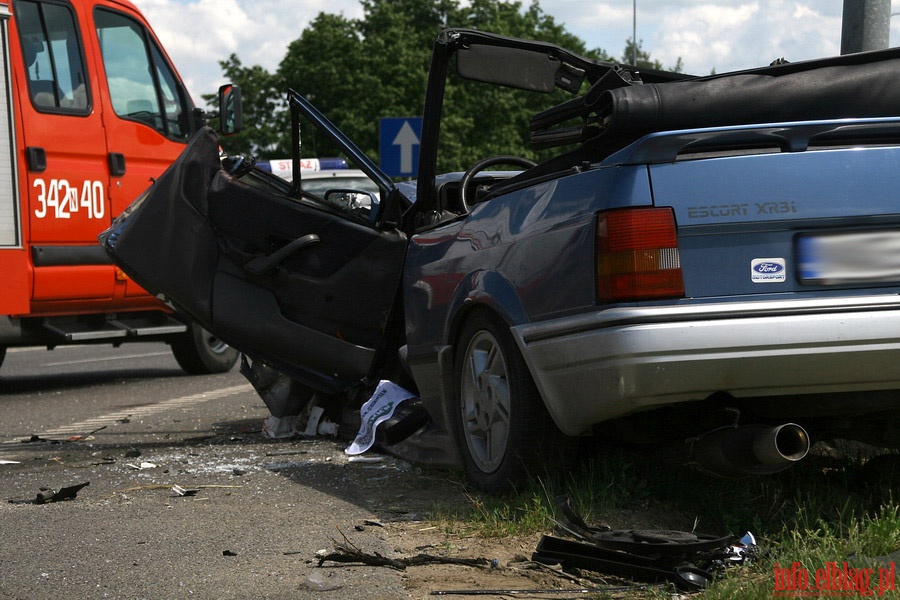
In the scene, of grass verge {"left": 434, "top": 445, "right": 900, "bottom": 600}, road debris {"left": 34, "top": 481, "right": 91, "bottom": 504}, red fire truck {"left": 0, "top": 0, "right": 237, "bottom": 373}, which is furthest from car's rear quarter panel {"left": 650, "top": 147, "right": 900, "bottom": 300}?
red fire truck {"left": 0, "top": 0, "right": 237, "bottom": 373}

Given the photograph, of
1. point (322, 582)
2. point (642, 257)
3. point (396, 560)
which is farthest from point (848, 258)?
point (322, 582)

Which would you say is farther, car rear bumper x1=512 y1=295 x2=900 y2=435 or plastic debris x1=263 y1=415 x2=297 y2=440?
plastic debris x1=263 y1=415 x2=297 y2=440

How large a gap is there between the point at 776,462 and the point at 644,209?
0.91 meters

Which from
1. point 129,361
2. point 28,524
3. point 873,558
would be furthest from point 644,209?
point 129,361

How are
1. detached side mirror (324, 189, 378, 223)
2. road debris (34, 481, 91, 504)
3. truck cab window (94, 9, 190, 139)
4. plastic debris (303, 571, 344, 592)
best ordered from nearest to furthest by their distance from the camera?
plastic debris (303, 571, 344, 592) < road debris (34, 481, 91, 504) < detached side mirror (324, 189, 378, 223) < truck cab window (94, 9, 190, 139)

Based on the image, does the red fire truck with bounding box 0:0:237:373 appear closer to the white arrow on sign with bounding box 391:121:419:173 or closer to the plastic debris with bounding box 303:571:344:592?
the white arrow on sign with bounding box 391:121:419:173

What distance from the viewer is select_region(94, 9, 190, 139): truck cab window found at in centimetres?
1140

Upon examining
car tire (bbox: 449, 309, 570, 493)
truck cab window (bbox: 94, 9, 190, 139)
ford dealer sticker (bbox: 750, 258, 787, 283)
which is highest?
truck cab window (bbox: 94, 9, 190, 139)

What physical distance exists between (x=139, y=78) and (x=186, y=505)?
7.07 m

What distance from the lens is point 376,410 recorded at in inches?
270

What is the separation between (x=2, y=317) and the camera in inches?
408

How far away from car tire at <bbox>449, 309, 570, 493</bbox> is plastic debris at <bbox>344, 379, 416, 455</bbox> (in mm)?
1130

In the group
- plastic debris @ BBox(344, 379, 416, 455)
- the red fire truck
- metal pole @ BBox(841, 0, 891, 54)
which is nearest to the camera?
plastic debris @ BBox(344, 379, 416, 455)

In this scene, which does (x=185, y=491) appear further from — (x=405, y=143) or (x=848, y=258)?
(x=405, y=143)
